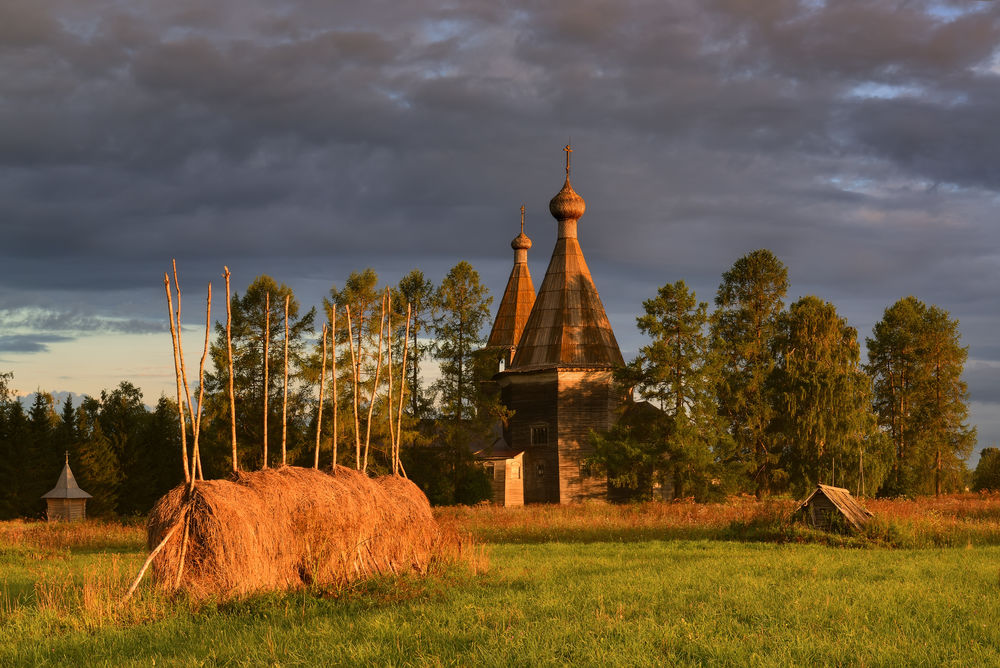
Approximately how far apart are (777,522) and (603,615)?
13.6 m

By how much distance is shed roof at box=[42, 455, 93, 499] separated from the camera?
4044 centimetres

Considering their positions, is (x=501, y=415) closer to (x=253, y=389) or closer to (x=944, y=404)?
(x=253, y=389)

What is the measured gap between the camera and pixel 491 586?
14.6 m

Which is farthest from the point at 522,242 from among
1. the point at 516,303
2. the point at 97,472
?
the point at 97,472

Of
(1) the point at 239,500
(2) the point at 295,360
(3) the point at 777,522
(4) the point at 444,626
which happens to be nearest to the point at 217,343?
(2) the point at 295,360

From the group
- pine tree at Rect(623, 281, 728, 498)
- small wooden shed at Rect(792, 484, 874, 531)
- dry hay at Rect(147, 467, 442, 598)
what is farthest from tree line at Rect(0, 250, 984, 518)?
dry hay at Rect(147, 467, 442, 598)

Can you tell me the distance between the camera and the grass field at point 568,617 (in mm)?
9875

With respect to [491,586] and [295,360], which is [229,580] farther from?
[295,360]

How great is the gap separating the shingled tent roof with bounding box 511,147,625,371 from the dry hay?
81.5 feet

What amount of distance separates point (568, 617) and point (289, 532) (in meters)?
4.68

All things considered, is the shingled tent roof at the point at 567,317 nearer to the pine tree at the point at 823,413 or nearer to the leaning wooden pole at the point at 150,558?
the pine tree at the point at 823,413

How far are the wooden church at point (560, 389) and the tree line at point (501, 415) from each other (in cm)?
135

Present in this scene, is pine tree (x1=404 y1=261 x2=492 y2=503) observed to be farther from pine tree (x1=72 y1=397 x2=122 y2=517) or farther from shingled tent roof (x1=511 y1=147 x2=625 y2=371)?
pine tree (x1=72 y1=397 x2=122 y2=517)

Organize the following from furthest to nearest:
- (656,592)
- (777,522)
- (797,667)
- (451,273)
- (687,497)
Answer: (451,273) → (687,497) → (777,522) → (656,592) → (797,667)
